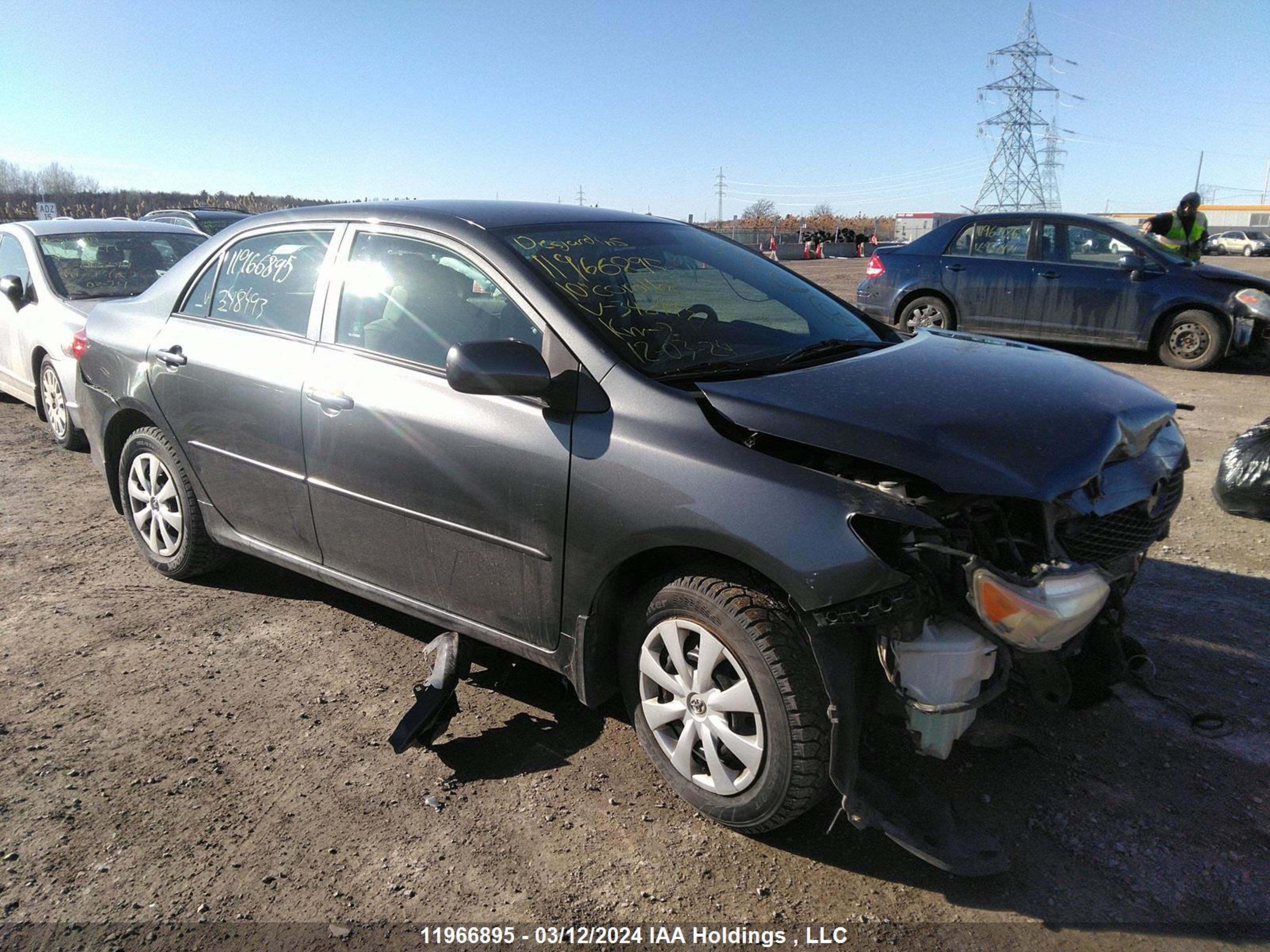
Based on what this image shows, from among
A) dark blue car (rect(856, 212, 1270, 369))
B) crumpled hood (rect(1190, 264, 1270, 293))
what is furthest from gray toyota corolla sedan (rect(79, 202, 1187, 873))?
crumpled hood (rect(1190, 264, 1270, 293))

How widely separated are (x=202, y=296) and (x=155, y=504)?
3.51 feet

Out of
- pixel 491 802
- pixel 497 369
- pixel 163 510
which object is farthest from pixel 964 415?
pixel 163 510

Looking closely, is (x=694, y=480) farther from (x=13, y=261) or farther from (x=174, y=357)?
(x=13, y=261)

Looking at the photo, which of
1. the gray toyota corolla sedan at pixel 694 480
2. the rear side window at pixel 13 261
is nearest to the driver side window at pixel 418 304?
the gray toyota corolla sedan at pixel 694 480

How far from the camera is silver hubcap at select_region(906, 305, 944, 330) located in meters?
10.5

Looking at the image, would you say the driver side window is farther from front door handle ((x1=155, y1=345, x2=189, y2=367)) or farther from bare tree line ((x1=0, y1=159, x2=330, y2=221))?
bare tree line ((x1=0, y1=159, x2=330, y2=221))

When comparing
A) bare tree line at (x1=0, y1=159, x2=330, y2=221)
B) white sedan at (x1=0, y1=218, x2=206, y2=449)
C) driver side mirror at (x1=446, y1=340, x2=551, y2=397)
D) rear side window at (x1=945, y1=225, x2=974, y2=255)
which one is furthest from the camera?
bare tree line at (x1=0, y1=159, x2=330, y2=221)

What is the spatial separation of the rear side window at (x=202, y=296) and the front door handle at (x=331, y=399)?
3.49 ft

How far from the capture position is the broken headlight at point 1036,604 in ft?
7.40

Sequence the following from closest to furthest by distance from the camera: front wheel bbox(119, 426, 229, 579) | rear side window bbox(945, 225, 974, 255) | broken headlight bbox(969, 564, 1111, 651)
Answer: broken headlight bbox(969, 564, 1111, 651), front wheel bbox(119, 426, 229, 579), rear side window bbox(945, 225, 974, 255)

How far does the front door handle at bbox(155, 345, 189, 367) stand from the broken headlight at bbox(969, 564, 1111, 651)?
348 cm

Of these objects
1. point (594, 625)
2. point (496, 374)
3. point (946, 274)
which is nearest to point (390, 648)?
point (594, 625)

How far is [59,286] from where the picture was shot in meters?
7.01

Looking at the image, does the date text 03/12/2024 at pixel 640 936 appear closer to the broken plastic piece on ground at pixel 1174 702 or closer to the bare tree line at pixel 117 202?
the broken plastic piece on ground at pixel 1174 702
